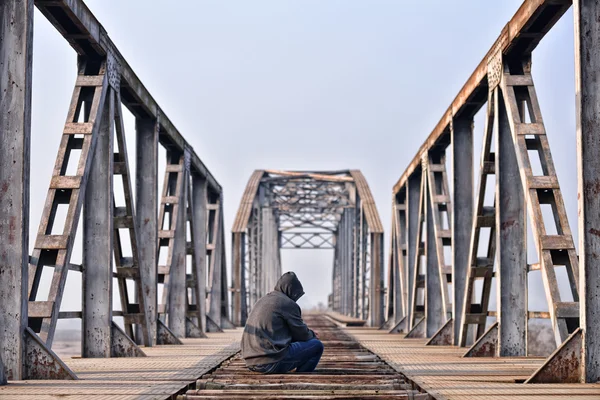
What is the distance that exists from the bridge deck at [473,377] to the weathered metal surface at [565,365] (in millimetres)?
232

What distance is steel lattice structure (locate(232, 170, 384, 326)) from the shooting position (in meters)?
30.2

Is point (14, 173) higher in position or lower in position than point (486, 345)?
A: higher

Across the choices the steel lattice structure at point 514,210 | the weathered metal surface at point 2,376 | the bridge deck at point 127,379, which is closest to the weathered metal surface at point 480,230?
the steel lattice structure at point 514,210

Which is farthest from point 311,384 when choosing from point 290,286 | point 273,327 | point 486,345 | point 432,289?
point 432,289

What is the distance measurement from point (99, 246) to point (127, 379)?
3.90m

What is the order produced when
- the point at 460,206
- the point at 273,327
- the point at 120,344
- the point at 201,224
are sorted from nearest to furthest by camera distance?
the point at 273,327, the point at 120,344, the point at 460,206, the point at 201,224

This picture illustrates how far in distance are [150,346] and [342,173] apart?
2387 centimetres

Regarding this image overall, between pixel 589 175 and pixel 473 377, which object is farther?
pixel 473 377

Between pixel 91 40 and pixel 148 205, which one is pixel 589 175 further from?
pixel 148 205

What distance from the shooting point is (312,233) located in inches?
2359

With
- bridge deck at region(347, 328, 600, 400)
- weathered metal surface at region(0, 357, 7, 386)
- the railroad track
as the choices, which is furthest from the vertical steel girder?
bridge deck at region(347, 328, 600, 400)

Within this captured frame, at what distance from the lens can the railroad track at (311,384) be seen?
7.69m

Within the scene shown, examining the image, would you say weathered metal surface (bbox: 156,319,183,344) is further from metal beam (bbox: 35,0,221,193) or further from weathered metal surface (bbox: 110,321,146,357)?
weathered metal surface (bbox: 110,321,146,357)

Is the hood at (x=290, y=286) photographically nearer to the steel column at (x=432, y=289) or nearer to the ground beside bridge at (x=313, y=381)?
the ground beside bridge at (x=313, y=381)
